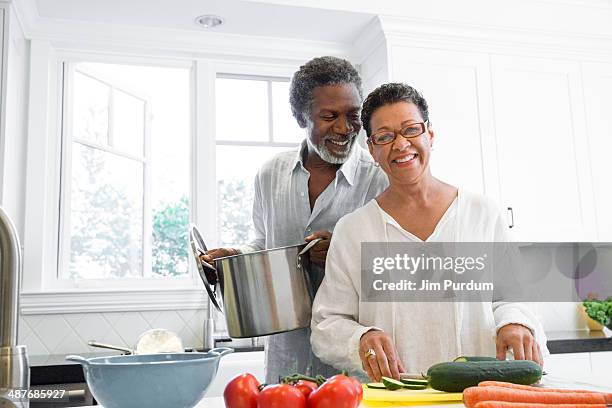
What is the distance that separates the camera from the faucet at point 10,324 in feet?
2.37

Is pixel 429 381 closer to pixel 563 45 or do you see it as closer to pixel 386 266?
pixel 386 266

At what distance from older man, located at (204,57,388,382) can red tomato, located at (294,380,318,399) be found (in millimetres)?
546

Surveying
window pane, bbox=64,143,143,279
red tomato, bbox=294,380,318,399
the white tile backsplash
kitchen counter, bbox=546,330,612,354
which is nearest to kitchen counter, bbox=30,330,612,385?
kitchen counter, bbox=546,330,612,354

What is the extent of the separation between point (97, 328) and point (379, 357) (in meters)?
1.98

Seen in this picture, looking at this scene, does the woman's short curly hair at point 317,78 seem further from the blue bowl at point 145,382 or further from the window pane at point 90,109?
the window pane at point 90,109

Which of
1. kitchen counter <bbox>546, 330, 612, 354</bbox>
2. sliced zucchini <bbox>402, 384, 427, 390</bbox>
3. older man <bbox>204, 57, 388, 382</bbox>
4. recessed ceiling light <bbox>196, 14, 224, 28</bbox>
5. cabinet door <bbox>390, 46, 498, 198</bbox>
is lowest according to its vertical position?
kitchen counter <bbox>546, 330, 612, 354</bbox>

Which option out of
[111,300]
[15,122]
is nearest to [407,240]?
[111,300]

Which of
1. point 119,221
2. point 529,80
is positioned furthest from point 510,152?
point 119,221

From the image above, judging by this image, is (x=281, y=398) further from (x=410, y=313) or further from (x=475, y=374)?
(x=410, y=313)

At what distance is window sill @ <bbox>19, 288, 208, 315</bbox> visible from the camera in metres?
2.67

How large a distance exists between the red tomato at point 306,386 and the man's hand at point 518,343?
1.53ft

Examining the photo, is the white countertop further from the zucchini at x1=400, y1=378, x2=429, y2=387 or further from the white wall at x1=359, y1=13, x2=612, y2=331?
the white wall at x1=359, y1=13, x2=612, y2=331

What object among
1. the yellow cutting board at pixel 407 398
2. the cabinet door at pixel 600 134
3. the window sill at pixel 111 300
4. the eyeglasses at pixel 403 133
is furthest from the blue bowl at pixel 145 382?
the cabinet door at pixel 600 134

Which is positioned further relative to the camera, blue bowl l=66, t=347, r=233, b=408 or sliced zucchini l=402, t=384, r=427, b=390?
sliced zucchini l=402, t=384, r=427, b=390
